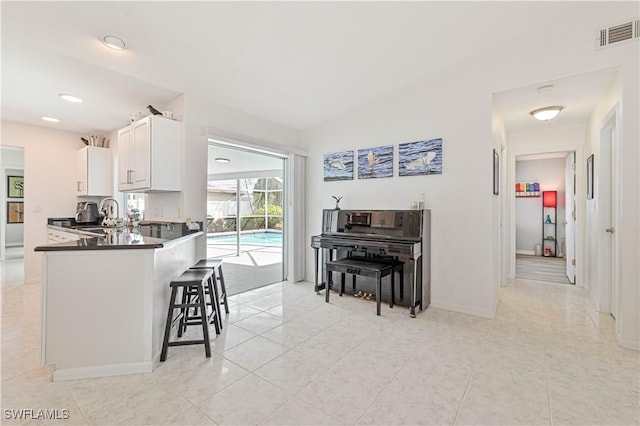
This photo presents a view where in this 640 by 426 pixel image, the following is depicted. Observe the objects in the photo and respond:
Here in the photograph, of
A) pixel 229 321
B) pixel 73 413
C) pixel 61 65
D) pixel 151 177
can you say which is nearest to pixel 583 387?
pixel 229 321

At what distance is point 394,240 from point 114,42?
10.4ft

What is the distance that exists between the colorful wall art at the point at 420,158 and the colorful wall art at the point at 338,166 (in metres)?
0.75

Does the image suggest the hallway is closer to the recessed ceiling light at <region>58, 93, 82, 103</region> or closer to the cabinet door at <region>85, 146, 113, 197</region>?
the recessed ceiling light at <region>58, 93, 82, 103</region>

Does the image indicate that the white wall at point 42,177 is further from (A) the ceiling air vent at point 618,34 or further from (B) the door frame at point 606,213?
(B) the door frame at point 606,213

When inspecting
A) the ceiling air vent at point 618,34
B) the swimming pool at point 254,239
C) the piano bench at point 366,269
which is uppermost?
the ceiling air vent at point 618,34

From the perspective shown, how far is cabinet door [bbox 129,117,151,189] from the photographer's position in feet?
10.3

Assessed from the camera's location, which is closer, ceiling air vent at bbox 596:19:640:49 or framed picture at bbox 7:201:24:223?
ceiling air vent at bbox 596:19:640:49

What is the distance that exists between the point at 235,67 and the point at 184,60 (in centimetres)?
47

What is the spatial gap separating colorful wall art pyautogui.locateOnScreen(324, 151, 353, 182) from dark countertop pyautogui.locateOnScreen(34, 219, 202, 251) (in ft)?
6.66

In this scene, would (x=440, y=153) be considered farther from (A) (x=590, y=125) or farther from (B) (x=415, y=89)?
(A) (x=590, y=125)

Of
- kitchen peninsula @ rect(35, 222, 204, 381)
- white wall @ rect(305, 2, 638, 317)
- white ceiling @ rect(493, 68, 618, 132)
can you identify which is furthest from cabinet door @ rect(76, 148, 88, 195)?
white ceiling @ rect(493, 68, 618, 132)

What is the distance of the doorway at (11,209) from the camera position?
20.2 ft

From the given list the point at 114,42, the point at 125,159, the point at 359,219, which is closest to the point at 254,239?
the point at 125,159

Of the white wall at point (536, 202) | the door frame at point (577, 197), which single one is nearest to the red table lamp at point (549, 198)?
the white wall at point (536, 202)
